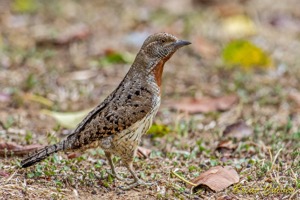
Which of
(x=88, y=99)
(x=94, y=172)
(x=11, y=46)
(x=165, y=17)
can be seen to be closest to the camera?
(x=94, y=172)

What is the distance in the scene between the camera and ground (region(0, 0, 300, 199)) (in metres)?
5.50

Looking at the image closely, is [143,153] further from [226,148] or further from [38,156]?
[38,156]

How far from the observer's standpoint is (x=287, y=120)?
737cm

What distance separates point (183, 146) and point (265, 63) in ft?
9.06

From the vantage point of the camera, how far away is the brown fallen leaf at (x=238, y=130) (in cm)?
673

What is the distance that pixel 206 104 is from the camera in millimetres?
7711

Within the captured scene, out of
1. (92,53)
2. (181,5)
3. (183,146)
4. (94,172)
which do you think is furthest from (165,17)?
(94,172)

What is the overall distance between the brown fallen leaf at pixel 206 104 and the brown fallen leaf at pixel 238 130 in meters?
0.79

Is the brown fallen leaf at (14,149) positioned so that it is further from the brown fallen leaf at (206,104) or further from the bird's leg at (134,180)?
the brown fallen leaf at (206,104)

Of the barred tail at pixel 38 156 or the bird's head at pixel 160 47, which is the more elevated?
the bird's head at pixel 160 47

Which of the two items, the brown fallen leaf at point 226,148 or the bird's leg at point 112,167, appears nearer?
the bird's leg at point 112,167

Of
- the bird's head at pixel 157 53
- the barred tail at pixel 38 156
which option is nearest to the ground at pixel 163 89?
the barred tail at pixel 38 156

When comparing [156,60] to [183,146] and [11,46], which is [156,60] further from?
[11,46]

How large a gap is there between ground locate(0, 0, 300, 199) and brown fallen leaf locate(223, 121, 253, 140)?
3 cm
